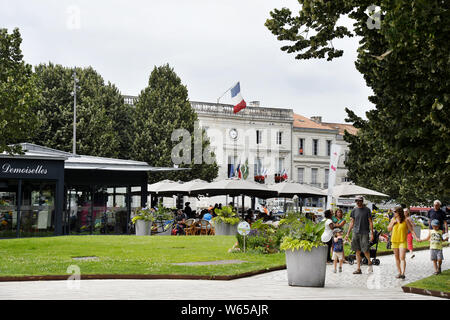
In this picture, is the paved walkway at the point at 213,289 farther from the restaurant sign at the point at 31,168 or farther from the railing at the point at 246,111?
the railing at the point at 246,111

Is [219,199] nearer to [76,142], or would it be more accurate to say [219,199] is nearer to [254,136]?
[254,136]

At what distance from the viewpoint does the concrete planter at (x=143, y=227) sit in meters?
27.8

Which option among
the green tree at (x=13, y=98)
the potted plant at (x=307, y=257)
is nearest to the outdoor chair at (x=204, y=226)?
the green tree at (x=13, y=98)

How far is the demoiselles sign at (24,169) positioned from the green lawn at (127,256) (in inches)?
210

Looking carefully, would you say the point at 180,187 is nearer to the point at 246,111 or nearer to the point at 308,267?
the point at 308,267

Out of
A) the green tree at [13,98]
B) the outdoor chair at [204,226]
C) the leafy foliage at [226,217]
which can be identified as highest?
the green tree at [13,98]

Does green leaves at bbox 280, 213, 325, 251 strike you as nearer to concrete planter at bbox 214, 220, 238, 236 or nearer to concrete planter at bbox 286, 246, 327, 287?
concrete planter at bbox 286, 246, 327, 287

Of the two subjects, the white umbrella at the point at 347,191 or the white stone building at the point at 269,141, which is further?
the white stone building at the point at 269,141

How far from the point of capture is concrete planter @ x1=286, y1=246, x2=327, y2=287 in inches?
467

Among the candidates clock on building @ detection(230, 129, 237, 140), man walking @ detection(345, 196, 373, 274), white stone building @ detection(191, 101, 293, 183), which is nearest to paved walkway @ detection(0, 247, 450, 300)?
man walking @ detection(345, 196, 373, 274)

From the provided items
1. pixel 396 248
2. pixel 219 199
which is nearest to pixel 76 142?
pixel 219 199

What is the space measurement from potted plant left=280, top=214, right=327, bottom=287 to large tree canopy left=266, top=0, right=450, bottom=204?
89.6 inches

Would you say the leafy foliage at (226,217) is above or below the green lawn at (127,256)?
above

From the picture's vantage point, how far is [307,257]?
→ 11898 mm
